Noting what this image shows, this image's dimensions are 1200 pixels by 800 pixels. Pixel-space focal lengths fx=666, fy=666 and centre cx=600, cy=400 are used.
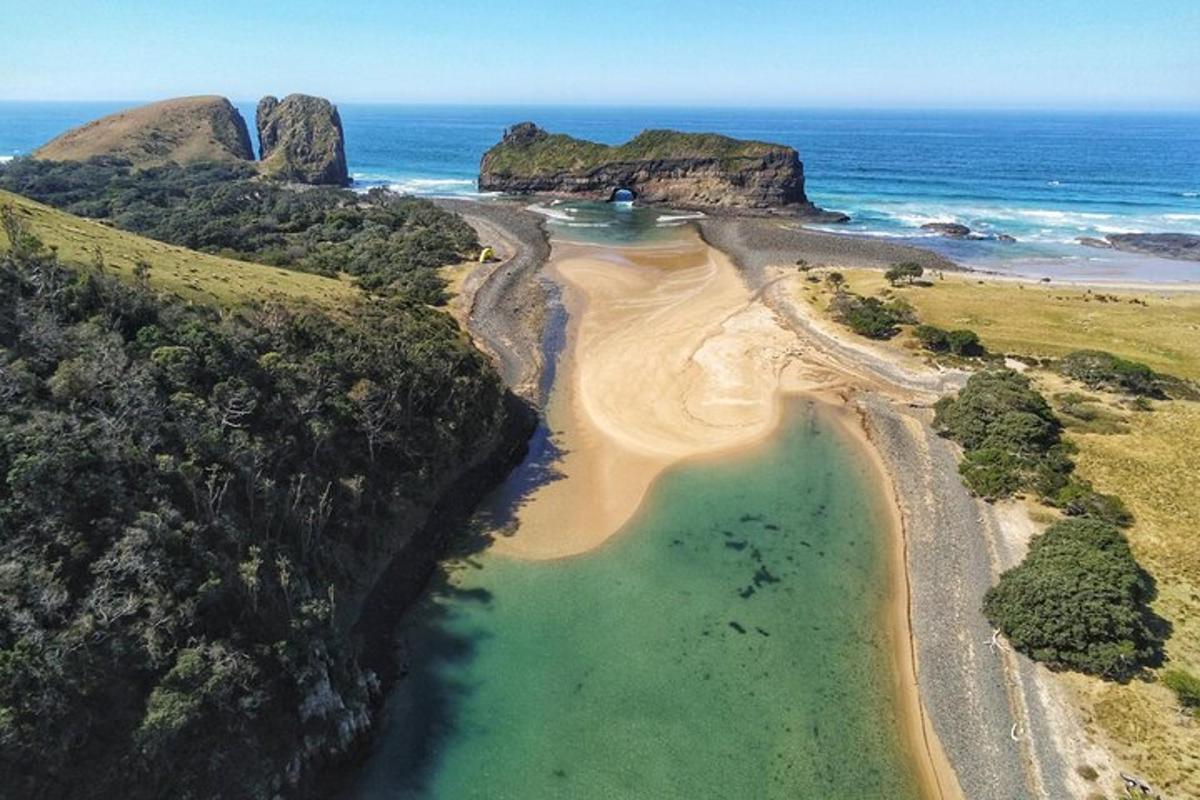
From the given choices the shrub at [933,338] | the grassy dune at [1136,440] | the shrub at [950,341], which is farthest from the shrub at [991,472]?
the shrub at [933,338]

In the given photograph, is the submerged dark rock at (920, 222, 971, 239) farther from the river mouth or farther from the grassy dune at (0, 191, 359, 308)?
the grassy dune at (0, 191, 359, 308)

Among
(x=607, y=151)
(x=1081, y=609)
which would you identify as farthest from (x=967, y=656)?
(x=607, y=151)

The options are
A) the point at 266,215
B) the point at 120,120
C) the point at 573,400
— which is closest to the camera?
the point at 573,400

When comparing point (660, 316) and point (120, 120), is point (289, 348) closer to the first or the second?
point (660, 316)

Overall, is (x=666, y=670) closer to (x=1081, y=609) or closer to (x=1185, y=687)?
(x=1081, y=609)

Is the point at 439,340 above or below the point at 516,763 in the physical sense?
above

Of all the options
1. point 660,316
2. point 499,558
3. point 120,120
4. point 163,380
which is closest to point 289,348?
point 163,380

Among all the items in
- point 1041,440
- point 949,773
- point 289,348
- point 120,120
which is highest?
point 120,120

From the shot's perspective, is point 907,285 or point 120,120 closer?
point 907,285
